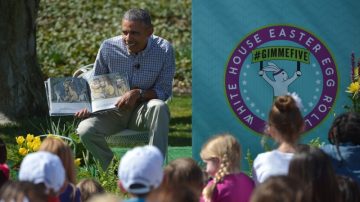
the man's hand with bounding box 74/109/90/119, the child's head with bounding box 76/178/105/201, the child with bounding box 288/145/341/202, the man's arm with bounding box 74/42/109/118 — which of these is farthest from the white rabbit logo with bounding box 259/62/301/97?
the child with bounding box 288/145/341/202

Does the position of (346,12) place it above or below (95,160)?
above

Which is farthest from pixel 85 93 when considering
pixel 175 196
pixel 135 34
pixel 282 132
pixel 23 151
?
pixel 175 196

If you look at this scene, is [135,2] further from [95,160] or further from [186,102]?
[95,160]

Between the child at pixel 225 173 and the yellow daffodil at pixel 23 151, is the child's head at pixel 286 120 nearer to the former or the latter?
the child at pixel 225 173

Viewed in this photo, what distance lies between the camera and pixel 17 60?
36.7ft

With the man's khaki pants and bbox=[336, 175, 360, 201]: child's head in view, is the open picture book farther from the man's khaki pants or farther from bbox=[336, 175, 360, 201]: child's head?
bbox=[336, 175, 360, 201]: child's head

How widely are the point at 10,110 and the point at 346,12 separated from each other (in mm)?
4981

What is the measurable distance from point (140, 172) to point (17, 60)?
7258 millimetres

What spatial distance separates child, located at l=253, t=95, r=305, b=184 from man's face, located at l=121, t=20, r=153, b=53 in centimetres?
212

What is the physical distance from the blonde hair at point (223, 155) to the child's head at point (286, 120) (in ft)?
0.92

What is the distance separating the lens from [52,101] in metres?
7.36

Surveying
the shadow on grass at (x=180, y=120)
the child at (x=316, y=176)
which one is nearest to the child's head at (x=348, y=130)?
the child at (x=316, y=176)

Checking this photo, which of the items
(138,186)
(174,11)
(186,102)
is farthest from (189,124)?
(138,186)

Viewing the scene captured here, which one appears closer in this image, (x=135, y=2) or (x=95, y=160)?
(x=95, y=160)
